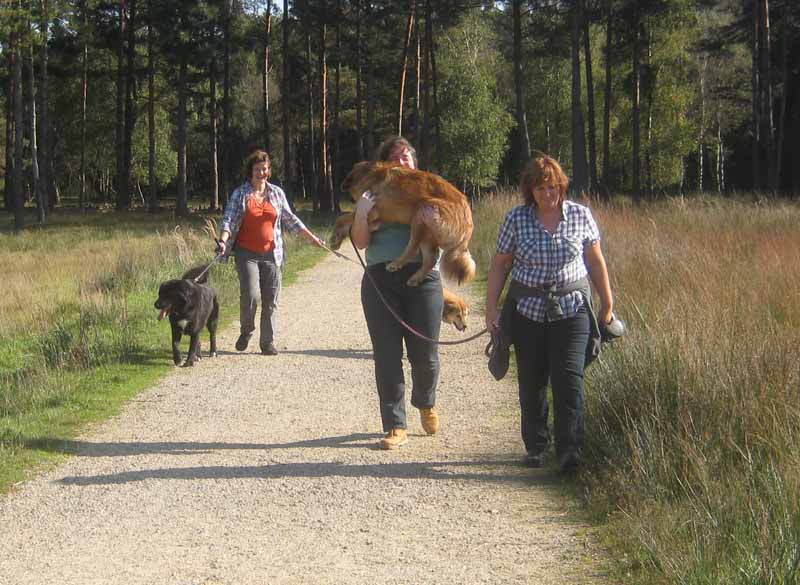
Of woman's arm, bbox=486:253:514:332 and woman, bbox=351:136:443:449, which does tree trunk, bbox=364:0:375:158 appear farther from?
woman's arm, bbox=486:253:514:332

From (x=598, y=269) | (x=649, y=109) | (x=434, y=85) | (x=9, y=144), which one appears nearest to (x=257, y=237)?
(x=598, y=269)

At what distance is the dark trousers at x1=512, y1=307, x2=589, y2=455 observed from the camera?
5.71 metres

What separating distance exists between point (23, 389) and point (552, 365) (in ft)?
16.8

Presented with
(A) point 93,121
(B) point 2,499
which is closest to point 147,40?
(A) point 93,121

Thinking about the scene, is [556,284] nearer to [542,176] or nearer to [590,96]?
[542,176]

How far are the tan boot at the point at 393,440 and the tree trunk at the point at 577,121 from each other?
25.6 m

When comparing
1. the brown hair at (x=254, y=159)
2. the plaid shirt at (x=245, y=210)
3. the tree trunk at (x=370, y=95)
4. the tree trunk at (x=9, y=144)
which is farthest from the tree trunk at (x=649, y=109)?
the brown hair at (x=254, y=159)

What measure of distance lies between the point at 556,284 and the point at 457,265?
38.7 inches

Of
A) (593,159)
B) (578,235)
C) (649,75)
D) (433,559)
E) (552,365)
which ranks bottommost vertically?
(433,559)

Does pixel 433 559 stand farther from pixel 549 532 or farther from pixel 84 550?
pixel 84 550

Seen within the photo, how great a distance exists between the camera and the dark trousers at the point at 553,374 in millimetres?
5715

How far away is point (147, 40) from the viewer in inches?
1844

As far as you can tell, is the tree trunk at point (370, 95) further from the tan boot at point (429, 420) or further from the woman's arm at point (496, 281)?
the woman's arm at point (496, 281)

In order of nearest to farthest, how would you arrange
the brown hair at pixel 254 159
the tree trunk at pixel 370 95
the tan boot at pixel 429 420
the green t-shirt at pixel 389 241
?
the green t-shirt at pixel 389 241 → the tan boot at pixel 429 420 → the brown hair at pixel 254 159 → the tree trunk at pixel 370 95
